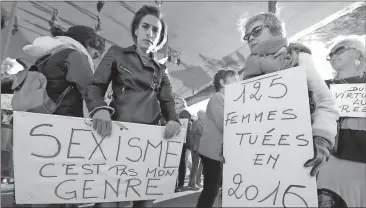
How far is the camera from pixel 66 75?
1479mm

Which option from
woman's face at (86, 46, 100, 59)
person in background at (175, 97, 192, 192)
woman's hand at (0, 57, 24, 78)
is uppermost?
woman's hand at (0, 57, 24, 78)

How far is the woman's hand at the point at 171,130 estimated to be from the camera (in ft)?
4.58

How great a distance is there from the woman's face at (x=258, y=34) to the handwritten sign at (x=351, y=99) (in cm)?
97

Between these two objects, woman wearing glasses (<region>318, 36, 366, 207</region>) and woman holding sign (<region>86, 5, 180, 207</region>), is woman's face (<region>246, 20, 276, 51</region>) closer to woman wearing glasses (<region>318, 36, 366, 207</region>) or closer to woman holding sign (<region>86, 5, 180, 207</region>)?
woman holding sign (<region>86, 5, 180, 207</region>)

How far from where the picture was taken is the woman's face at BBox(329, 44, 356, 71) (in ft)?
6.45

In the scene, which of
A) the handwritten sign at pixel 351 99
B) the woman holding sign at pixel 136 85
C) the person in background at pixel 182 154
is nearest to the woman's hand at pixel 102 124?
the woman holding sign at pixel 136 85

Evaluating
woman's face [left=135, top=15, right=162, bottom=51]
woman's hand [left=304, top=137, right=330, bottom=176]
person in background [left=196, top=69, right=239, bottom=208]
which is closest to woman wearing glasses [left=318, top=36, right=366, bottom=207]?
woman's hand [left=304, top=137, right=330, bottom=176]

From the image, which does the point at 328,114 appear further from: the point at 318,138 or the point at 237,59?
the point at 237,59

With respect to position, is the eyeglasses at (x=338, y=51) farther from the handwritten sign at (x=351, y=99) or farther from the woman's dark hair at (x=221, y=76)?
the woman's dark hair at (x=221, y=76)

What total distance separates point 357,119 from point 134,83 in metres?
1.47

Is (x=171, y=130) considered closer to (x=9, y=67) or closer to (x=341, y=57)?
(x=341, y=57)

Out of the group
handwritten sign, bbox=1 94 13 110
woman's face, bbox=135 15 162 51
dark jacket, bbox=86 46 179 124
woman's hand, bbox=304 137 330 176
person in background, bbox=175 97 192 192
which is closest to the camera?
woman's hand, bbox=304 137 330 176

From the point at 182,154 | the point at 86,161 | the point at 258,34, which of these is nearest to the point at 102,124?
the point at 86,161

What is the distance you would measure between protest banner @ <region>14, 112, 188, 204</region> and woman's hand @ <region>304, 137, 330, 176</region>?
0.69 metres
